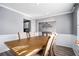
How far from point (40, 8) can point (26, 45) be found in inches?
27.0

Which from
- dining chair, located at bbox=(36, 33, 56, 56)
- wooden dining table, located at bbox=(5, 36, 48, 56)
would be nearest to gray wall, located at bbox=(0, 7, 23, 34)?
wooden dining table, located at bbox=(5, 36, 48, 56)

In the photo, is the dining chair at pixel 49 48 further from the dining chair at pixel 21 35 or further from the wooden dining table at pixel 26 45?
the dining chair at pixel 21 35

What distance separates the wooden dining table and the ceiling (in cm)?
42

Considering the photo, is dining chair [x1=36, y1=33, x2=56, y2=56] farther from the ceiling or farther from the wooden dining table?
the ceiling

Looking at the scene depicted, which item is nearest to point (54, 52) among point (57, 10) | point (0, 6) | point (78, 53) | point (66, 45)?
point (66, 45)

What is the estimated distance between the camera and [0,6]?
56.4 inches

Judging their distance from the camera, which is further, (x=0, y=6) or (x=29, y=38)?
(x=29, y=38)

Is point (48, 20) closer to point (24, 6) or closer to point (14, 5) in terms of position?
point (24, 6)

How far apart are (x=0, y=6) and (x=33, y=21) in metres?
0.60

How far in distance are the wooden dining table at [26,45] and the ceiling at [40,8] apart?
0.42m

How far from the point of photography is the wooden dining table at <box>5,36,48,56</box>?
4.69 feet

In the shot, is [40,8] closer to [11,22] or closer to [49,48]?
[11,22]

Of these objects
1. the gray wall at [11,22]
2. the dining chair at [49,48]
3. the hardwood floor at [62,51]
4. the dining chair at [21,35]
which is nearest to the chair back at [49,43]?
the dining chair at [49,48]

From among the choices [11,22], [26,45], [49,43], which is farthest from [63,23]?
[11,22]
